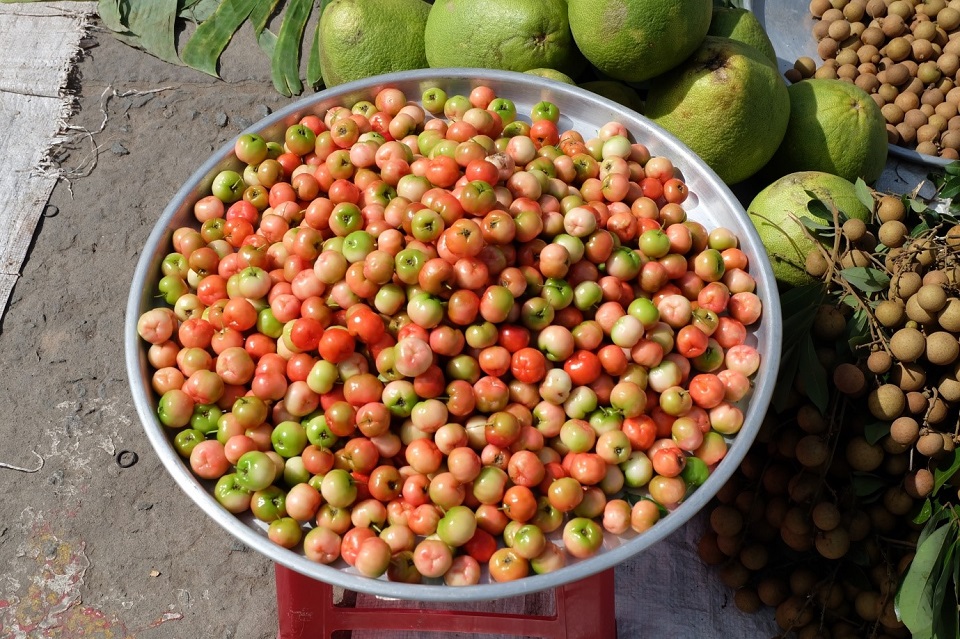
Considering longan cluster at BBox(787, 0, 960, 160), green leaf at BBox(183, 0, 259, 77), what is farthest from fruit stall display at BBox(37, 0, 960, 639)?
green leaf at BBox(183, 0, 259, 77)

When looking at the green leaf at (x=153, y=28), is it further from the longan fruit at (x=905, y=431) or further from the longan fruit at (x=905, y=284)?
the longan fruit at (x=905, y=431)

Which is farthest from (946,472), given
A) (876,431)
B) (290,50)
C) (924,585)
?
(290,50)

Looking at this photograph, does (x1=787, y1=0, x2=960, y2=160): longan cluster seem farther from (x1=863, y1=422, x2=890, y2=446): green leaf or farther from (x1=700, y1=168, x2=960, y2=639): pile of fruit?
(x1=863, y1=422, x2=890, y2=446): green leaf

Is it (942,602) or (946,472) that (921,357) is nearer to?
(946,472)

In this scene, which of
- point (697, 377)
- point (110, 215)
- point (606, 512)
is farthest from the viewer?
point (110, 215)

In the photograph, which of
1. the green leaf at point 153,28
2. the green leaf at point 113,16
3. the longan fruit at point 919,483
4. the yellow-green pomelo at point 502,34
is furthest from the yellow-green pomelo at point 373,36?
the longan fruit at point 919,483

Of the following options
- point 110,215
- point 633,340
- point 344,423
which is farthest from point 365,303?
point 110,215

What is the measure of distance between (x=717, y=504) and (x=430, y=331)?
131 cm

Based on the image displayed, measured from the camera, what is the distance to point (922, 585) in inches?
76.5

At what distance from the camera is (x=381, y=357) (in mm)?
1735

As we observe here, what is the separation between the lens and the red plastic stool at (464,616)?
6.80ft

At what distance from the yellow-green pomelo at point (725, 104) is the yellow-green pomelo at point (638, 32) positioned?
0.28 feet

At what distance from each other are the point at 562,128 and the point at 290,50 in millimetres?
2082

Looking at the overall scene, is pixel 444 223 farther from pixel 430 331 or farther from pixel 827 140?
pixel 827 140
